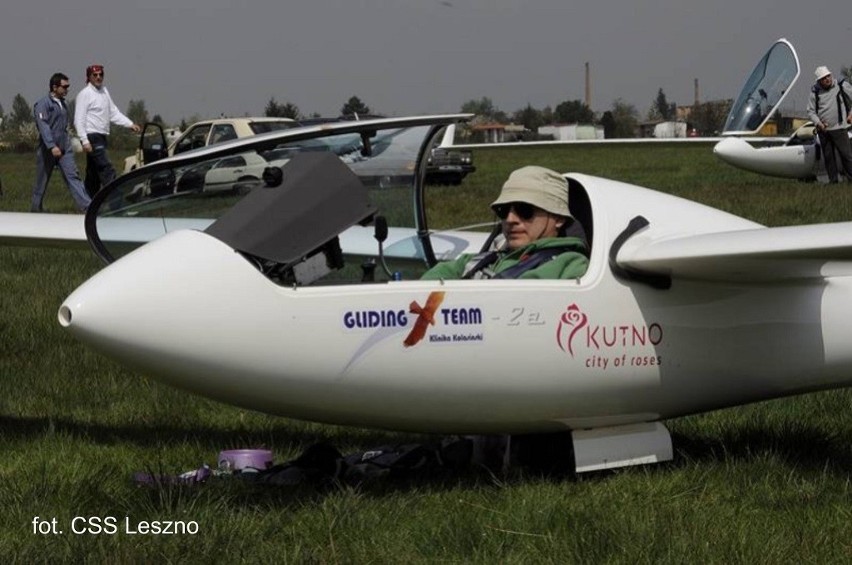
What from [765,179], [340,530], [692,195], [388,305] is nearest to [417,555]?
[340,530]

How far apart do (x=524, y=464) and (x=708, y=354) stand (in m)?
0.93

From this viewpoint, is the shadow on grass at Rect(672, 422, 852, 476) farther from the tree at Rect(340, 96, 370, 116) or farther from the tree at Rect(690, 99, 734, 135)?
the tree at Rect(690, 99, 734, 135)

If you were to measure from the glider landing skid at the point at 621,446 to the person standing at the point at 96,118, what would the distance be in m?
13.0

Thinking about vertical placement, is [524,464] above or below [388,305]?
below

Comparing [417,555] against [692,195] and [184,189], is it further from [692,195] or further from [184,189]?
[692,195]

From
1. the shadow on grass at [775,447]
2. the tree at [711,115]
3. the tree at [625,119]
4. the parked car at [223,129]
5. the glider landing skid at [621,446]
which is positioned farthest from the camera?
the tree at [625,119]

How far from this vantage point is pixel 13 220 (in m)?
7.38

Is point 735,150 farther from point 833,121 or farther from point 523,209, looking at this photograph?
point 523,209

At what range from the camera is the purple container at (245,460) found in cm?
582

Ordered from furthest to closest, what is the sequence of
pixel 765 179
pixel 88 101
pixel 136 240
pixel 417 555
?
pixel 765 179 < pixel 88 101 < pixel 136 240 < pixel 417 555

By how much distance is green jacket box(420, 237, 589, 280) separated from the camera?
5367mm

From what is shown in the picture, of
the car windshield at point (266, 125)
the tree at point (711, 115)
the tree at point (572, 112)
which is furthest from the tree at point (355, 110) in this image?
the tree at point (572, 112)

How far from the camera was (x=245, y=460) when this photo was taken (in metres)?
5.84

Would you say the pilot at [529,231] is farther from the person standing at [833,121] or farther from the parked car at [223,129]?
the parked car at [223,129]
